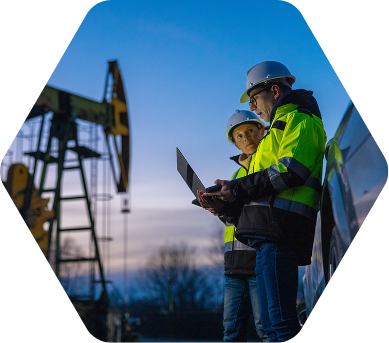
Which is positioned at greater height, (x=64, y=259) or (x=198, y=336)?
(x=64, y=259)

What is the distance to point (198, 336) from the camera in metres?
9.57

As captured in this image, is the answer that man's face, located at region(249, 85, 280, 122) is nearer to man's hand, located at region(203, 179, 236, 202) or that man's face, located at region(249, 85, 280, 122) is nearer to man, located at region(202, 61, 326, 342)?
man, located at region(202, 61, 326, 342)

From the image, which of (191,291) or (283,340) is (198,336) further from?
(191,291)

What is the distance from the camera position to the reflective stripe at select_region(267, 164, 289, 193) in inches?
90.7

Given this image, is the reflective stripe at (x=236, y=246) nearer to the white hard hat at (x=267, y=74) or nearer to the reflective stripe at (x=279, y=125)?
the reflective stripe at (x=279, y=125)

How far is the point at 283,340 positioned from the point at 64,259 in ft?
34.8

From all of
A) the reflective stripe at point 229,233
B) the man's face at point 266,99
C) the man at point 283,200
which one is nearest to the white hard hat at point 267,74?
the man's face at point 266,99

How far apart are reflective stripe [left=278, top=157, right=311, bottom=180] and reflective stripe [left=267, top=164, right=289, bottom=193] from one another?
0.17ft

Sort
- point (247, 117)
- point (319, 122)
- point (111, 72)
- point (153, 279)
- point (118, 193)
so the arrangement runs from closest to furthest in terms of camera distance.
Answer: point (319, 122)
point (247, 117)
point (111, 72)
point (118, 193)
point (153, 279)

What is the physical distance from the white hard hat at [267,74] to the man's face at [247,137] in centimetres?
38

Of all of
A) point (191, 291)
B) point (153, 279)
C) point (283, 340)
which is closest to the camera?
point (283, 340)

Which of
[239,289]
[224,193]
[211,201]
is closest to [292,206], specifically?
[224,193]

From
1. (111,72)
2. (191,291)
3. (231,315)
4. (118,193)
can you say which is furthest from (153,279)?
(231,315)

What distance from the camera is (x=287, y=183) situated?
2.31 meters
